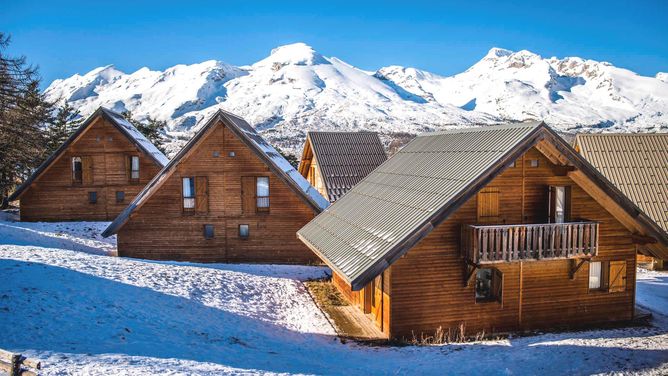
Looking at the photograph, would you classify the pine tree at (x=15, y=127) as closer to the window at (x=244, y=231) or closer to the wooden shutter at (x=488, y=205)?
the window at (x=244, y=231)

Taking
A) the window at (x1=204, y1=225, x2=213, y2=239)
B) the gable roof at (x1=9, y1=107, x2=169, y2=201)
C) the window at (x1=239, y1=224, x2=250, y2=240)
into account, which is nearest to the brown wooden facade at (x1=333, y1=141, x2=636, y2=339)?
the window at (x1=239, y1=224, x2=250, y2=240)

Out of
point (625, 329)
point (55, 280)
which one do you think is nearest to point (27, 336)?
point (55, 280)

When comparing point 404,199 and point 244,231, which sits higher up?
point 404,199

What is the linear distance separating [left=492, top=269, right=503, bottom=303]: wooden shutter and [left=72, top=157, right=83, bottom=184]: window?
29.8m

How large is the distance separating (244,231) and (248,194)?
79.0 inches

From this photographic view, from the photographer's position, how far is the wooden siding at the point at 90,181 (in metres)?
33.1

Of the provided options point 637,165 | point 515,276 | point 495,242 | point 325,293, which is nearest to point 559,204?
point 515,276

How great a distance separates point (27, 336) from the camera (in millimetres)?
10539

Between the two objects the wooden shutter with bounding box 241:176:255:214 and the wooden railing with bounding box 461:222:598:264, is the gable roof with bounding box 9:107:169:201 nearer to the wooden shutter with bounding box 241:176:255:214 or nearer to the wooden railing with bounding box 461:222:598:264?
the wooden shutter with bounding box 241:176:255:214

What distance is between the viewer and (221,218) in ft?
81.2

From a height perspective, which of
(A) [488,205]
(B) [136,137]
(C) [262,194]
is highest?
(B) [136,137]

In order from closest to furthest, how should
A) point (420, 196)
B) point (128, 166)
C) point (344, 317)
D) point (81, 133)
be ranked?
point (420, 196) → point (344, 317) → point (81, 133) → point (128, 166)

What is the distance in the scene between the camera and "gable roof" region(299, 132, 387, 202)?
3375cm

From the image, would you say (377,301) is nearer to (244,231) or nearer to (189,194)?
(244,231)
